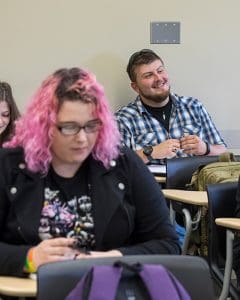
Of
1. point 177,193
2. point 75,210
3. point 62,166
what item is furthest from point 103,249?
point 177,193

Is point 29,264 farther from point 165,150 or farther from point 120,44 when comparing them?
point 120,44

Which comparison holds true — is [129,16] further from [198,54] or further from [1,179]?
[1,179]

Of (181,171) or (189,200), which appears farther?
(181,171)

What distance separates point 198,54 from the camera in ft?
13.3

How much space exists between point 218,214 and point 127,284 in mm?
1227

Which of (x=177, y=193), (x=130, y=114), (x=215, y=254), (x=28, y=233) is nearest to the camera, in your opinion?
(x=28, y=233)

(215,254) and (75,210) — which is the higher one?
(75,210)

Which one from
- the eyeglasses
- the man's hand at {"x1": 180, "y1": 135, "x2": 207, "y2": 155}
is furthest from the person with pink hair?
the man's hand at {"x1": 180, "y1": 135, "x2": 207, "y2": 155}

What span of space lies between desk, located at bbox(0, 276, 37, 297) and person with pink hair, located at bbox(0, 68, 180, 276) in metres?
0.04

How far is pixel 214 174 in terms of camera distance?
2895 mm

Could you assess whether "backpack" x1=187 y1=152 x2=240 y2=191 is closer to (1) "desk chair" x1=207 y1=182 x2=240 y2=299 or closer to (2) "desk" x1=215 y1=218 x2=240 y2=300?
(1) "desk chair" x1=207 y1=182 x2=240 y2=299

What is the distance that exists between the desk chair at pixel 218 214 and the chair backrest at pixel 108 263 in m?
1.00

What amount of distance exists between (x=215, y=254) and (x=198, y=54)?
78.3 inches

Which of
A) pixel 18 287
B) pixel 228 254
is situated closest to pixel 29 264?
pixel 18 287
